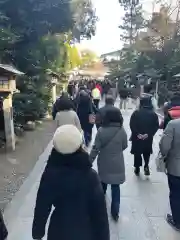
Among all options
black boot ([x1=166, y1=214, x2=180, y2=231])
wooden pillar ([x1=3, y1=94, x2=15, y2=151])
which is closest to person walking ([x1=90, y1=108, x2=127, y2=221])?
black boot ([x1=166, y1=214, x2=180, y2=231])

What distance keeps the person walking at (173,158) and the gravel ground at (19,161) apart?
8.66 feet

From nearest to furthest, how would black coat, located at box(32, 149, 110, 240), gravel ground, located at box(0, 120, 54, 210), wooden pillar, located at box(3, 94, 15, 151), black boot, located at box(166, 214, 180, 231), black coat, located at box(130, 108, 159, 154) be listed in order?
black coat, located at box(32, 149, 110, 240), black boot, located at box(166, 214, 180, 231), gravel ground, located at box(0, 120, 54, 210), black coat, located at box(130, 108, 159, 154), wooden pillar, located at box(3, 94, 15, 151)

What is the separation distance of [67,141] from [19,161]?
6.16 metres

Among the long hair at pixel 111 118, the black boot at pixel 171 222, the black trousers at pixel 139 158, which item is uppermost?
the long hair at pixel 111 118

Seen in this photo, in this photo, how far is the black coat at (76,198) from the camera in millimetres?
2545

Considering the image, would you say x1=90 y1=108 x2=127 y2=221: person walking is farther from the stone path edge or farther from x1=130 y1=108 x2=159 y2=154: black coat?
x1=130 y1=108 x2=159 y2=154: black coat

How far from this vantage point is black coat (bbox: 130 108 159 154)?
6581 mm

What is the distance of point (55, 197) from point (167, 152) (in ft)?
7.33

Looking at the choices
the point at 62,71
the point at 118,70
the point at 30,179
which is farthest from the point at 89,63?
the point at 30,179

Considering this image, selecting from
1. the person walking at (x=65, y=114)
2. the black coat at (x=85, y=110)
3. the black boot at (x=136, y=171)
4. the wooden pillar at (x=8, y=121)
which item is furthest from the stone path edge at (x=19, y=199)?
the black boot at (x=136, y=171)

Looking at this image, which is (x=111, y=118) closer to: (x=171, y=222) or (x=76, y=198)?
(x=171, y=222)

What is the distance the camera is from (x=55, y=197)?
2.62 meters

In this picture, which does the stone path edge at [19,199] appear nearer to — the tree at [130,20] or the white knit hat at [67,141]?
the white knit hat at [67,141]

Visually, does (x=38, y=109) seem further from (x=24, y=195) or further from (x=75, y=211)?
(x=75, y=211)
